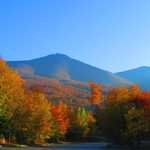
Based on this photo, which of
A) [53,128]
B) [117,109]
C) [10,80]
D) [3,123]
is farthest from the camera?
[53,128]

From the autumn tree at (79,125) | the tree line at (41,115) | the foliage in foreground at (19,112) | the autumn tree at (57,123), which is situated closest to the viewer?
the foliage in foreground at (19,112)

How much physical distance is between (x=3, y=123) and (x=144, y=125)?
101 ft

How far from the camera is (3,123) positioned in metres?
101

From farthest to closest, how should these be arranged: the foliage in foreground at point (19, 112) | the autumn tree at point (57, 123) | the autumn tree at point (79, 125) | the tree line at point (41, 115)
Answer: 1. the autumn tree at point (79, 125)
2. the autumn tree at point (57, 123)
3. the tree line at point (41, 115)
4. the foliage in foreground at point (19, 112)

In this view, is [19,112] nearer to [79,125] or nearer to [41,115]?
[41,115]

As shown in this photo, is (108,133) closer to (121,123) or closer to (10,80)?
(121,123)

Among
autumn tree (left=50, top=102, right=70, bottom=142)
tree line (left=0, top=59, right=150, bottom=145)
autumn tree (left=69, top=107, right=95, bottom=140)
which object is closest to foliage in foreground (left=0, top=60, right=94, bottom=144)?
tree line (left=0, top=59, right=150, bottom=145)

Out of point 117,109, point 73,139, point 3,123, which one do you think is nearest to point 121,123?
point 117,109

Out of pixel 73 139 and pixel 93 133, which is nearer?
pixel 73 139

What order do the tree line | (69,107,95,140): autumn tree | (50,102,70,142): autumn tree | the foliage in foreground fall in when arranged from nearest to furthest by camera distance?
the foliage in foreground, the tree line, (50,102,70,142): autumn tree, (69,107,95,140): autumn tree

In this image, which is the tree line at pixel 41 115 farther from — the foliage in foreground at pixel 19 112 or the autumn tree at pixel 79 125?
the autumn tree at pixel 79 125

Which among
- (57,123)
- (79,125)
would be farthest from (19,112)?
(79,125)

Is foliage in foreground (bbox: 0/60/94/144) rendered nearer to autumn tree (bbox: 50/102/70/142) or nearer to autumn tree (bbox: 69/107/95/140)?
autumn tree (bbox: 50/102/70/142)

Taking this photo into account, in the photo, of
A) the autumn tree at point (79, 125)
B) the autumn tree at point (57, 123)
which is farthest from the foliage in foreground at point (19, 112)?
the autumn tree at point (79, 125)
